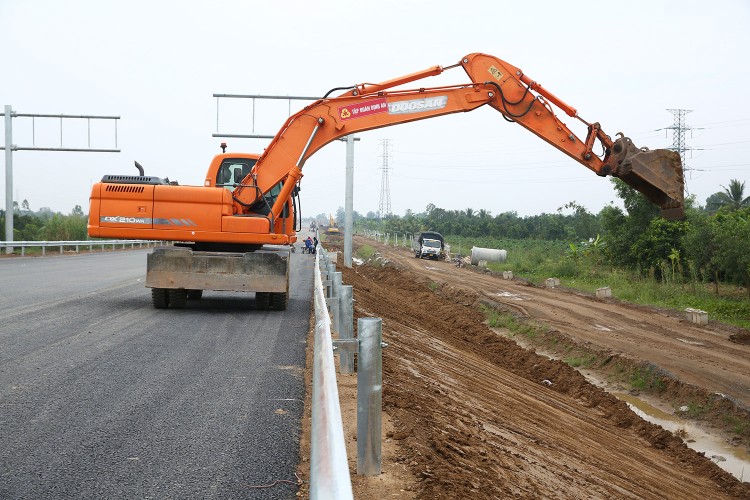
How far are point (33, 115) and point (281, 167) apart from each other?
20953 mm

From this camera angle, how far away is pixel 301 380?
25.9 ft

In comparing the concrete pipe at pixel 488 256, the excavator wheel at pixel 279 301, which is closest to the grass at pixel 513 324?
the excavator wheel at pixel 279 301

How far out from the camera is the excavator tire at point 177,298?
13.8m

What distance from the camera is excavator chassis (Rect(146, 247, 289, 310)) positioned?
13203 millimetres

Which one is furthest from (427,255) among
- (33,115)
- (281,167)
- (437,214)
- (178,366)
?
(437,214)

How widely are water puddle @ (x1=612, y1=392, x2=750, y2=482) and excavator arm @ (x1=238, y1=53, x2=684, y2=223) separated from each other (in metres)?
4.73

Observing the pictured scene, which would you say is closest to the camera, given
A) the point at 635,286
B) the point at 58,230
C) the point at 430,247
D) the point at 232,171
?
the point at 232,171

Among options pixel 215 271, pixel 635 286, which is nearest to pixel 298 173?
pixel 215 271

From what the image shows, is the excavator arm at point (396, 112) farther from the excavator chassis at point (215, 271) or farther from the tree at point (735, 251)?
the tree at point (735, 251)

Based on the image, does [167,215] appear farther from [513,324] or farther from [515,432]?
[513,324]

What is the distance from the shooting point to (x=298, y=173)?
14.1 metres

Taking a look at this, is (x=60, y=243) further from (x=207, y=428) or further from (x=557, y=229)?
(x=557, y=229)

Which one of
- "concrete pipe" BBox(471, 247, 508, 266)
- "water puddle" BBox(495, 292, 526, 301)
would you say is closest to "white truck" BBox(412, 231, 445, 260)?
"concrete pipe" BBox(471, 247, 508, 266)

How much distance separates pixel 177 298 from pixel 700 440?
9.40m
